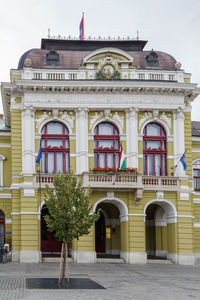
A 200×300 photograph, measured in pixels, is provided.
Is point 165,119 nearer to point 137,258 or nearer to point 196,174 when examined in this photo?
point 196,174

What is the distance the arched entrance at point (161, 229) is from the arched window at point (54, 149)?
7469 mm

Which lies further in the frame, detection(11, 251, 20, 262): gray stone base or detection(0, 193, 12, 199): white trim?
detection(0, 193, 12, 199): white trim

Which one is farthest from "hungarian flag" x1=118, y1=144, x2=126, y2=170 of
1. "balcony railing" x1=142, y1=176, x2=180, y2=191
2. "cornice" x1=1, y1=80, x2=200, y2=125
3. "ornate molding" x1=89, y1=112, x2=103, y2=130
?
"cornice" x1=1, y1=80, x2=200, y2=125

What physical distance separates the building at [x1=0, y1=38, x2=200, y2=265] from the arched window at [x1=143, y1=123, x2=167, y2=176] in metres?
0.08

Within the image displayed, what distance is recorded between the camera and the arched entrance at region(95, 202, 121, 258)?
4522cm

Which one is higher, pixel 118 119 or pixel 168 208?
pixel 118 119

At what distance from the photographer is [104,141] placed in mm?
41906

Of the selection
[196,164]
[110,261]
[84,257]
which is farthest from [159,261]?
[196,164]

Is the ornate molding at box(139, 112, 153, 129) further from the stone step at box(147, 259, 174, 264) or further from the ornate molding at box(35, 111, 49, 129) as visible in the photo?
the stone step at box(147, 259, 174, 264)

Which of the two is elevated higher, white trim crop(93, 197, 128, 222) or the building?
the building

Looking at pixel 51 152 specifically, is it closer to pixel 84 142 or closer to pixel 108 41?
pixel 84 142

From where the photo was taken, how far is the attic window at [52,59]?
43.2 meters

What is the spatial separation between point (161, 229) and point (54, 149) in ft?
37.9

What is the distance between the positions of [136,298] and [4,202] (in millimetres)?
23995
